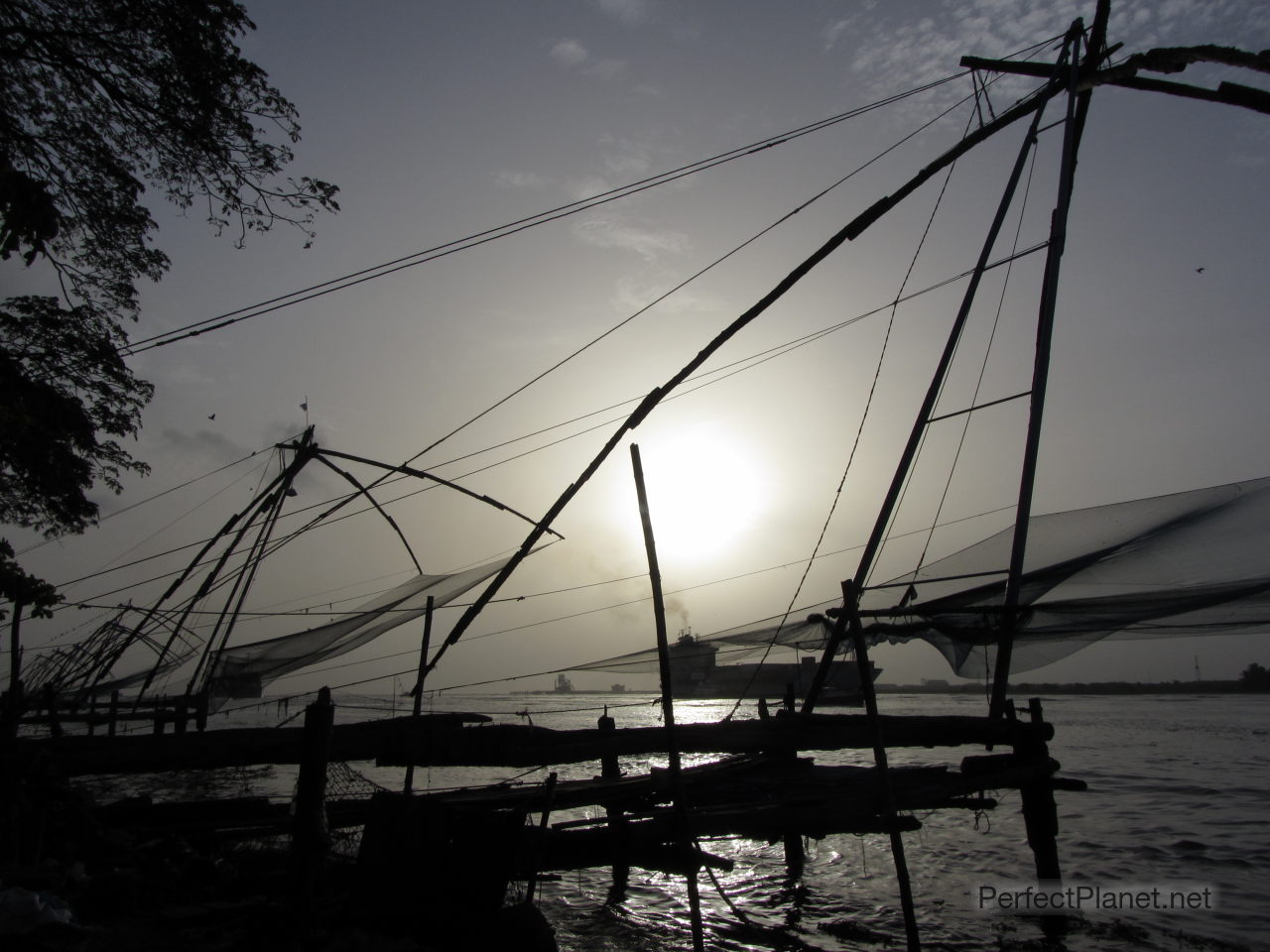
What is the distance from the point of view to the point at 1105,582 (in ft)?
24.8

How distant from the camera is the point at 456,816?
6352 millimetres

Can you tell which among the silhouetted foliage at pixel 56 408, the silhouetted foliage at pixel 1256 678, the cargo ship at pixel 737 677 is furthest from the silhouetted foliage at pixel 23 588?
the silhouetted foliage at pixel 1256 678

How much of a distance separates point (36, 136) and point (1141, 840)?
20609 millimetres

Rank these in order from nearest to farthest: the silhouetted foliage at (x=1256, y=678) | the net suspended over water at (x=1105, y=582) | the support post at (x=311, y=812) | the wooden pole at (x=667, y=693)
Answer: the support post at (x=311, y=812)
the wooden pole at (x=667, y=693)
the net suspended over water at (x=1105, y=582)
the silhouetted foliage at (x=1256, y=678)

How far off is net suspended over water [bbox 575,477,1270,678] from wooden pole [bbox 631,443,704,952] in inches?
Result: 80.1

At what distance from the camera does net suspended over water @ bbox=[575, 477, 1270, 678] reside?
686cm

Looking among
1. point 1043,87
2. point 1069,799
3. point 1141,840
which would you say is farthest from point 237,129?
point 1069,799

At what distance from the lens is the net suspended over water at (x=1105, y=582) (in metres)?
6.86

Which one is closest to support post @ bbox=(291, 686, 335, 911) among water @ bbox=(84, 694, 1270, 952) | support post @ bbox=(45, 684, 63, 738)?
water @ bbox=(84, 694, 1270, 952)

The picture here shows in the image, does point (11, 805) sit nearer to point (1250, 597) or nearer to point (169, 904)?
point (169, 904)

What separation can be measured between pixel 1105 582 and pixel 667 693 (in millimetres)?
4721

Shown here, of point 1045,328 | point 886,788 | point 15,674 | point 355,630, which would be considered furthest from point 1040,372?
point 15,674

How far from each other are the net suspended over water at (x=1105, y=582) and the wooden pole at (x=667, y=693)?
2.03 meters

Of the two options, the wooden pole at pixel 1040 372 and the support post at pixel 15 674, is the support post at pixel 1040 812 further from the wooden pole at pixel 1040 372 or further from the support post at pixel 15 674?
the support post at pixel 15 674
